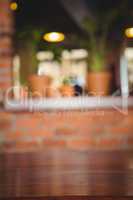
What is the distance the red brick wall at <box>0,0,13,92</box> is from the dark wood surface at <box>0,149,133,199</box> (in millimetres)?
584

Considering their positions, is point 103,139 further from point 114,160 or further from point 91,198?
point 91,198

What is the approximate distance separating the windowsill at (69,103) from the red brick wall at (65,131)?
4cm

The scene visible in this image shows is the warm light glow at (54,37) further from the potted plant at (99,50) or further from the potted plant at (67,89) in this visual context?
the potted plant at (67,89)

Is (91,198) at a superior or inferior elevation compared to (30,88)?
inferior

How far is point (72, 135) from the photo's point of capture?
4152mm

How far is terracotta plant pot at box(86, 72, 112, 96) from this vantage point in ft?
13.8

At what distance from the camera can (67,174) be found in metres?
3.53

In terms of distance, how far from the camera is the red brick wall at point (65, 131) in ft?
13.5

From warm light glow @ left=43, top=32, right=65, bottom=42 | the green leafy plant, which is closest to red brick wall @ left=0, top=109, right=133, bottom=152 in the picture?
the green leafy plant

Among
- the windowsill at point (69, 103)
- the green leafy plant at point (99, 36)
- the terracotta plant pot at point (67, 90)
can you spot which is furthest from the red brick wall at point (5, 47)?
the green leafy plant at point (99, 36)

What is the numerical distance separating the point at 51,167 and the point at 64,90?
31.7 inches

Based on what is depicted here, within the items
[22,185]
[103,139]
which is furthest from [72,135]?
[22,185]

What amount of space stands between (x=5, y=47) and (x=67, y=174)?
1163 mm

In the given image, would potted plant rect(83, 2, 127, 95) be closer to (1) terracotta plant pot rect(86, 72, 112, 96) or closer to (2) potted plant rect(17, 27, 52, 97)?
(1) terracotta plant pot rect(86, 72, 112, 96)
